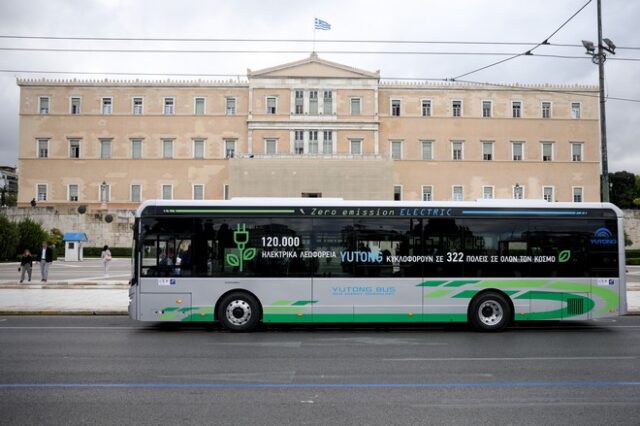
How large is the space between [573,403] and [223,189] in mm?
59436

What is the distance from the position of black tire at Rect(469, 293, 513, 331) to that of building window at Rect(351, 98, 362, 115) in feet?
174

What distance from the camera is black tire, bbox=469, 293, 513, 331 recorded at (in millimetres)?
11836

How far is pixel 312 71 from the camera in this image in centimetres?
6325

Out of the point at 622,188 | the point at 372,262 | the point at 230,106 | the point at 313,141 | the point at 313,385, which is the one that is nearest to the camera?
the point at 313,385

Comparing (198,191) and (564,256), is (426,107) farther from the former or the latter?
(564,256)

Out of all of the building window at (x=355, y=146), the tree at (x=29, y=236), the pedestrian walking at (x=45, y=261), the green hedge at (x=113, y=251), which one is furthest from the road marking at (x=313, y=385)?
the building window at (x=355, y=146)

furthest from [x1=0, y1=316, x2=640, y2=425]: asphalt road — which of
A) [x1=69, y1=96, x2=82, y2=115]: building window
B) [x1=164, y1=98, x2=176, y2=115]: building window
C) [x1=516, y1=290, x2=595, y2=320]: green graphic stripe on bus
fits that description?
[x1=69, y1=96, x2=82, y2=115]: building window

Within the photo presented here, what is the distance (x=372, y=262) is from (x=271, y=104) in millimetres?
53324

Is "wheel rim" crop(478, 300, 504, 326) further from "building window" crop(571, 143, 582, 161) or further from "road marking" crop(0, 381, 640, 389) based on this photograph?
"building window" crop(571, 143, 582, 161)

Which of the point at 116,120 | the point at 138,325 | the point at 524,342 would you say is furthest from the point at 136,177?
the point at 524,342

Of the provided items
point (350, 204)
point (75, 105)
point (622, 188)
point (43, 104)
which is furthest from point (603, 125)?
point (622, 188)

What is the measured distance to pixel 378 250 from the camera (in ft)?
39.0

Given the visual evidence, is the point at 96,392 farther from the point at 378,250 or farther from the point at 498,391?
the point at 378,250

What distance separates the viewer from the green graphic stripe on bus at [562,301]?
11906 millimetres
